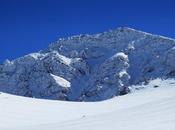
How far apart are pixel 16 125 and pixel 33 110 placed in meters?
6.82

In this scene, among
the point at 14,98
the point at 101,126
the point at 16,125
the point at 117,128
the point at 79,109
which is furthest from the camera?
the point at 14,98

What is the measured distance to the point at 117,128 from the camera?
Result: 19.0 m

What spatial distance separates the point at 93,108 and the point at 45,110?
404 centimetres

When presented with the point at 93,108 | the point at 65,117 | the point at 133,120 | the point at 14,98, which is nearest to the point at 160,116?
the point at 133,120

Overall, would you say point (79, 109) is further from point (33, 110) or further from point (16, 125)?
point (16, 125)

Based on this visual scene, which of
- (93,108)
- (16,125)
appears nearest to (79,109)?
(93,108)

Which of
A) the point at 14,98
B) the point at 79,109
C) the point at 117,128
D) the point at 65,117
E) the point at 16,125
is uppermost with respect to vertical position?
the point at 14,98

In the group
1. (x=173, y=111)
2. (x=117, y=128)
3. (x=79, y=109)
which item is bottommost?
(x=117, y=128)

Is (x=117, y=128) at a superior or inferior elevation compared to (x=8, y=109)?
inferior

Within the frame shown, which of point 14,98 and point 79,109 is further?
point 14,98

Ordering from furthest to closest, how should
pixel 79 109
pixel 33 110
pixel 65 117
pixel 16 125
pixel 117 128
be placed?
pixel 79 109, pixel 33 110, pixel 65 117, pixel 16 125, pixel 117 128

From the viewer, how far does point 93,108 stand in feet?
120

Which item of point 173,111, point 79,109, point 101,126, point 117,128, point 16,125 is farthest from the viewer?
point 79,109

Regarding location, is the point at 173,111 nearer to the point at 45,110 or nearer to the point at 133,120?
the point at 133,120
